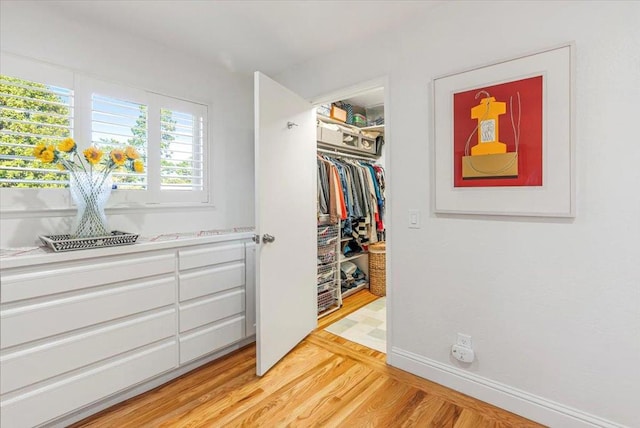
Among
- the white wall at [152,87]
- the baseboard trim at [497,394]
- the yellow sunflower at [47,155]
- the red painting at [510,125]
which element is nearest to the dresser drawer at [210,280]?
the white wall at [152,87]

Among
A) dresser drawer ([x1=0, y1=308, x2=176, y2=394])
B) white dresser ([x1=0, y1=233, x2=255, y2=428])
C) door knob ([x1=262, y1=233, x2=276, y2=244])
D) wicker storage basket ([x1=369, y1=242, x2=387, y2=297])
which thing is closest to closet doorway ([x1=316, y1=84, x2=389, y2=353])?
wicker storage basket ([x1=369, y1=242, x2=387, y2=297])

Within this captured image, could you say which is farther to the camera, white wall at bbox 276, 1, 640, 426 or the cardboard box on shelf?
the cardboard box on shelf

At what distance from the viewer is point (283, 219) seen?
223 centimetres

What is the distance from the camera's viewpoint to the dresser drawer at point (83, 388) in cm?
141

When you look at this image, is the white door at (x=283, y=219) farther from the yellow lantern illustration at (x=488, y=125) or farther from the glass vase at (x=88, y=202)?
the yellow lantern illustration at (x=488, y=125)

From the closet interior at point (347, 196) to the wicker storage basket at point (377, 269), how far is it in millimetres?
26

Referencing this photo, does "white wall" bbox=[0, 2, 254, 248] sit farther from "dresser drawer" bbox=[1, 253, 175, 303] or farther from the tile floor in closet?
the tile floor in closet

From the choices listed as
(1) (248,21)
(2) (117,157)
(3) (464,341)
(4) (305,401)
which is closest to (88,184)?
(2) (117,157)

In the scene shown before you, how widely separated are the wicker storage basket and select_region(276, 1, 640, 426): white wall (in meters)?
1.56

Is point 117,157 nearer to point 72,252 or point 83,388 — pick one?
point 72,252

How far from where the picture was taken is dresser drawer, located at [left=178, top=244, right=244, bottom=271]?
1.99 m

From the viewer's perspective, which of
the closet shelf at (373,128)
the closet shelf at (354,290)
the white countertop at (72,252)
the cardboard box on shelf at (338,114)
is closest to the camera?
the white countertop at (72,252)

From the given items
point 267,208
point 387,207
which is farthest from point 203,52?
point 387,207

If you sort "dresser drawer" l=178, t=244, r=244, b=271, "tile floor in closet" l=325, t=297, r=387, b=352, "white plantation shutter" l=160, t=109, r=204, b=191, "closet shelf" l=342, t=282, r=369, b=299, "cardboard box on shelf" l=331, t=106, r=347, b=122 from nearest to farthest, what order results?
"dresser drawer" l=178, t=244, r=244, b=271, "white plantation shutter" l=160, t=109, r=204, b=191, "tile floor in closet" l=325, t=297, r=387, b=352, "cardboard box on shelf" l=331, t=106, r=347, b=122, "closet shelf" l=342, t=282, r=369, b=299
